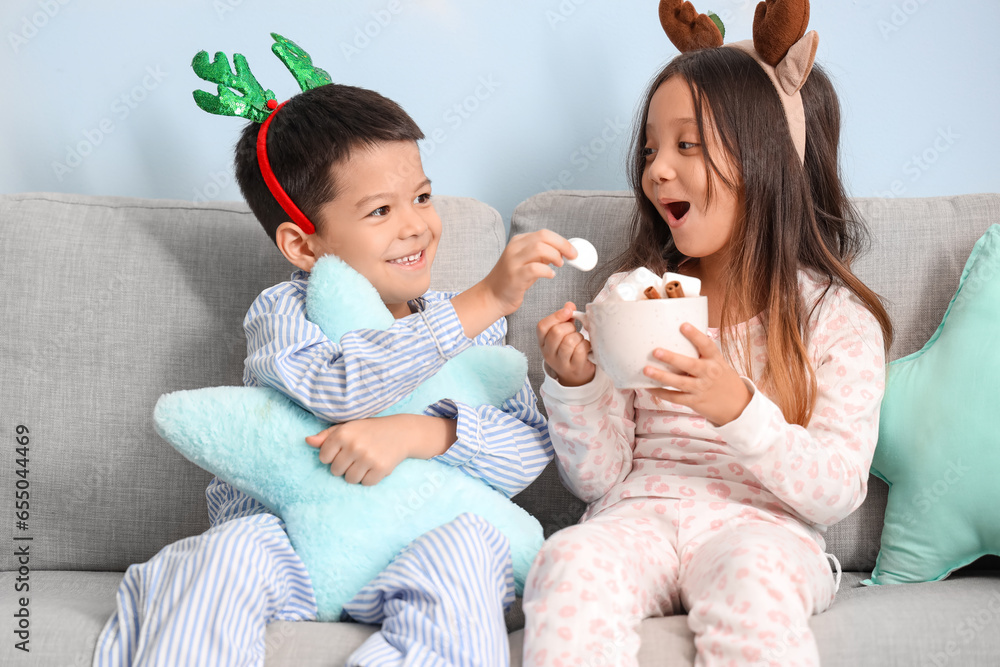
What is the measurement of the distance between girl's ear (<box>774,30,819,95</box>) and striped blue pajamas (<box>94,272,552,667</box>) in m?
0.64

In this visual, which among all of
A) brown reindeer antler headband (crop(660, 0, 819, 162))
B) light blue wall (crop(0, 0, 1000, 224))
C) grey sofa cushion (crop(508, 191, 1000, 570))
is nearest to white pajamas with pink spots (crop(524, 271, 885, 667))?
grey sofa cushion (crop(508, 191, 1000, 570))

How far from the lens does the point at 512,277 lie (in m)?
1.09

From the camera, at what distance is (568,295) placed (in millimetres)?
1479

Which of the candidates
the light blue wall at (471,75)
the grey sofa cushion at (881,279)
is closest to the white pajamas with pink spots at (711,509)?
the grey sofa cushion at (881,279)

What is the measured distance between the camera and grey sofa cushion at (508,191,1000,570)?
1312mm

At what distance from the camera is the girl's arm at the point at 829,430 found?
102 cm

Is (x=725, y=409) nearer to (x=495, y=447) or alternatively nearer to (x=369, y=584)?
(x=495, y=447)

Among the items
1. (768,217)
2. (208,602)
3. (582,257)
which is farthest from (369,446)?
(768,217)

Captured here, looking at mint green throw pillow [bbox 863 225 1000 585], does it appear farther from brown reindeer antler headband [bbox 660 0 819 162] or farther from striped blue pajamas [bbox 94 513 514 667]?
striped blue pajamas [bbox 94 513 514 667]

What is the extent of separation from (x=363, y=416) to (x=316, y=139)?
1.48ft

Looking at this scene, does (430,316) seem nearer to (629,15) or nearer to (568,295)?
(568,295)

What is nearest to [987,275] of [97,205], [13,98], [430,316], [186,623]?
[430,316]

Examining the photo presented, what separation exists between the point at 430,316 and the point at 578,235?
494mm

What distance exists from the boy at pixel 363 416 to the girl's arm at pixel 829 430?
34cm
